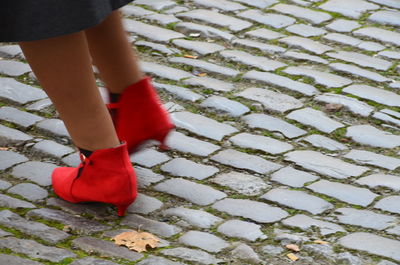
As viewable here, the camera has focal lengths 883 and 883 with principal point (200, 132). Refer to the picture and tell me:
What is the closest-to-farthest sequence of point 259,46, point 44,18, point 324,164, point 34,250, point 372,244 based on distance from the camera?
point 44,18, point 34,250, point 372,244, point 324,164, point 259,46

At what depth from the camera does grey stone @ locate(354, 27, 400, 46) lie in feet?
15.5

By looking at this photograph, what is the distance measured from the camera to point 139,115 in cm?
339

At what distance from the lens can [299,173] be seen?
3551mm

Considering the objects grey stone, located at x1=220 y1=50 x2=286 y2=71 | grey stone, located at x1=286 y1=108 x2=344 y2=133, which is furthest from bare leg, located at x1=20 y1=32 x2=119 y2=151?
grey stone, located at x1=220 y1=50 x2=286 y2=71

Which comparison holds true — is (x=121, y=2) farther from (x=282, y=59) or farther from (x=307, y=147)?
(x=282, y=59)

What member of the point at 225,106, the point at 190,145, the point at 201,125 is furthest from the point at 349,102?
the point at 190,145

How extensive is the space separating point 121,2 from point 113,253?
858mm

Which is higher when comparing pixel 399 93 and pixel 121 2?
pixel 121 2

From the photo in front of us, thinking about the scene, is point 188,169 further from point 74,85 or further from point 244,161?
point 74,85

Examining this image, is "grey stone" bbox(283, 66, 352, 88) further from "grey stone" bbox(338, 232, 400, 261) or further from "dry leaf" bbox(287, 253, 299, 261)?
"dry leaf" bbox(287, 253, 299, 261)

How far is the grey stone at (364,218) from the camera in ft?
10.4

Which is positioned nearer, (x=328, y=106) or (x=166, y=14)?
(x=328, y=106)

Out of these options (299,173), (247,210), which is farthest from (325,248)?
(299,173)

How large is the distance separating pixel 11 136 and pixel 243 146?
1.00m
